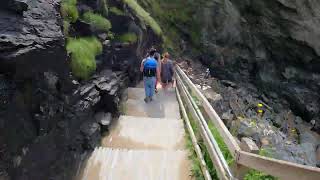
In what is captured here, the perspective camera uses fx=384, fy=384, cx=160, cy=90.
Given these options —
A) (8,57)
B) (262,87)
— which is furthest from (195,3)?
(8,57)

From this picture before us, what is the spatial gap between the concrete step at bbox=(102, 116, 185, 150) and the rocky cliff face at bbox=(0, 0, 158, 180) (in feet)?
2.10

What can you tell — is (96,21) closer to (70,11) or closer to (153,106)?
(70,11)

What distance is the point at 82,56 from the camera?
26.0ft

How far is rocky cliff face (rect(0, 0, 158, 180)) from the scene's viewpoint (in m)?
4.71

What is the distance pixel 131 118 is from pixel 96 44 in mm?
2048

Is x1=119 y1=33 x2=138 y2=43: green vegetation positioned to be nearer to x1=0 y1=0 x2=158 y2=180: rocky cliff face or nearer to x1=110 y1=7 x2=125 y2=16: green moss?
x1=110 y1=7 x2=125 y2=16: green moss

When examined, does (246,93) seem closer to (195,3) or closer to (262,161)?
(195,3)

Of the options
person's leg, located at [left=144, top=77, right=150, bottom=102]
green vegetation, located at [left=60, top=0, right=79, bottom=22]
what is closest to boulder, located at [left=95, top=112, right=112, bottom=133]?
green vegetation, located at [left=60, top=0, right=79, bottom=22]

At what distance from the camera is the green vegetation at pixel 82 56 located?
764cm

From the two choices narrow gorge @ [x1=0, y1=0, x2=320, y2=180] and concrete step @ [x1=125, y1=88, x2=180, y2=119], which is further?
concrete step @ [x1=125, y1=88, x2=180, y2=119]

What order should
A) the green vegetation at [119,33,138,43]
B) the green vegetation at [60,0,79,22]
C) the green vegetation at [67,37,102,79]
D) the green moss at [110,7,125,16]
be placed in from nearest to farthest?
the green vegetation at [67,37,102,79]
the green vegetation at [60,0,79,22]
the green moss at [110,7,125,16]
the green vegetation at [119,33,138,43]

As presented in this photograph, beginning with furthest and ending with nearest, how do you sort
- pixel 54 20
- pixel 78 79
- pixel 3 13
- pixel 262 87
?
pixel 262 87 < pixel 78 79 < pixel 54 20 < pixel 3 13

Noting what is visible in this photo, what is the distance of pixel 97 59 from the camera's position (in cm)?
955

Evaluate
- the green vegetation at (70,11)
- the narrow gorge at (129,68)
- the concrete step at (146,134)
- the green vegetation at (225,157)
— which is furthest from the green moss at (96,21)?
the green vegetation at (225,157)
